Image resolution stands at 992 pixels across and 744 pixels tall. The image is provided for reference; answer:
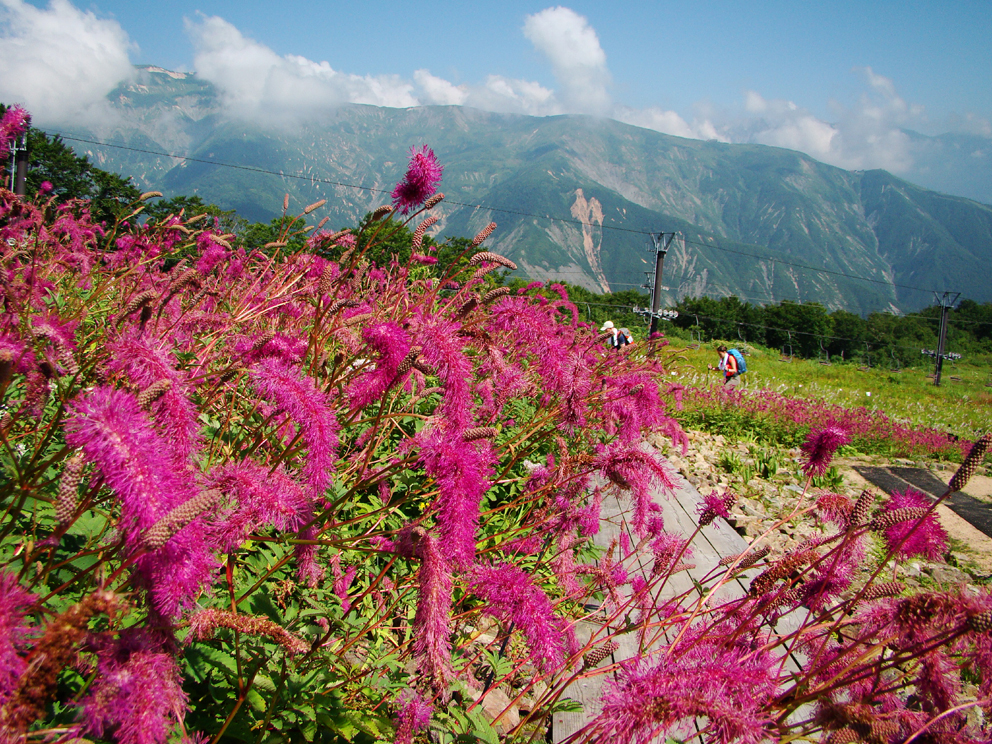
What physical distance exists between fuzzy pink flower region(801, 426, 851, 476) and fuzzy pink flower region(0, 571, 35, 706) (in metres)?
1.94

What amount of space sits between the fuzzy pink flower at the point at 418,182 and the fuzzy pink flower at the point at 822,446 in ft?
5.06

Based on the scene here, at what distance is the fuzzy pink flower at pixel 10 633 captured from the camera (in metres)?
0.69

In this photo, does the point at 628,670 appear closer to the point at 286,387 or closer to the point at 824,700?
the point at 824,700

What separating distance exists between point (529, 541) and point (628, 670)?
2.33 ft

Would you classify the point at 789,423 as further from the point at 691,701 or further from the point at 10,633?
the point at 10,633

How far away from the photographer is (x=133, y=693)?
79 cm

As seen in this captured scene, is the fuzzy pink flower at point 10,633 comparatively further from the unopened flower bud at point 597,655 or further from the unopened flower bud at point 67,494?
the unopened flower bud at point 597,655

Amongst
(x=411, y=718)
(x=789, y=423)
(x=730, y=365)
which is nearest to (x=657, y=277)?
(x=730, y=365)

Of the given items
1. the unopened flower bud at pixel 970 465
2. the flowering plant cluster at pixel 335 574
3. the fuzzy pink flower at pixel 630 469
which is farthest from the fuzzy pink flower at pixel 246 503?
the unopened flower bud at pixel 970 465

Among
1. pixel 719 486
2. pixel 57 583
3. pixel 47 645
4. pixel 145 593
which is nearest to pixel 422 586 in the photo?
pixel 145 593

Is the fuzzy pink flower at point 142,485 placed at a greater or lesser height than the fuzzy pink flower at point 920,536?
greater

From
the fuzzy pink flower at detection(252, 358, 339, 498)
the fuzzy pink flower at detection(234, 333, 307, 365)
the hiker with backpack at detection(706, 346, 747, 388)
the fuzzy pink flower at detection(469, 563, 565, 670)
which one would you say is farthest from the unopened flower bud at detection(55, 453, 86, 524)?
the hiker with backpack at detection(706, 346, 747, 388)

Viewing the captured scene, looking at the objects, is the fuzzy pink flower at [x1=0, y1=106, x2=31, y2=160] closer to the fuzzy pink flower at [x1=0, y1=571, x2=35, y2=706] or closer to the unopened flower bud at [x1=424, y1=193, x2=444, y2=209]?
the unopened flower bud at [x1=424, y1=193, x2=444, y2=209]

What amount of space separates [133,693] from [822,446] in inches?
72.8
